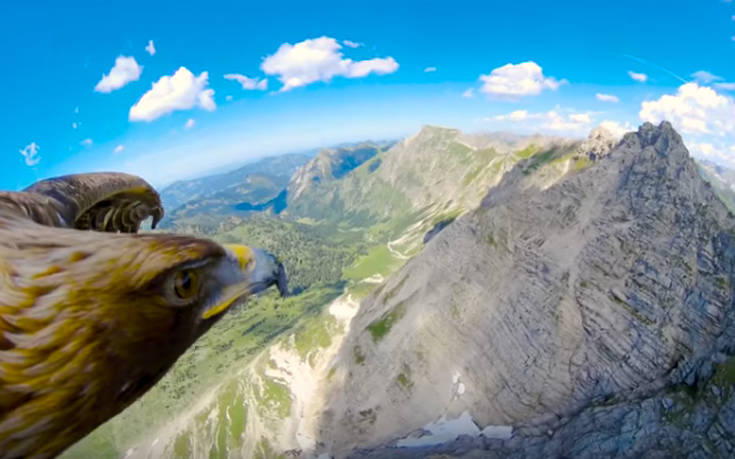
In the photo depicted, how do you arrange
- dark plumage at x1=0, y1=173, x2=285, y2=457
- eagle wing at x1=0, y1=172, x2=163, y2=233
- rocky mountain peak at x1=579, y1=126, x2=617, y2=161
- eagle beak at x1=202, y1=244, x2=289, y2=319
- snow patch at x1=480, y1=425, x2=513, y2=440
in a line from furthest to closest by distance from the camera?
1. rocky mountain peak at x1=579, y1=126, x2=617, y2=161
2. snow patch at x1=480, y1=425, x2=513, y2=440
3. eagle wing at x1=0, y1=172, x2=163, y2=233
4. eagle beak at x1=202, y1=244, x2=289, y2=319
5. dark plumage at x1=0, y1=173, x2=285, y2=457

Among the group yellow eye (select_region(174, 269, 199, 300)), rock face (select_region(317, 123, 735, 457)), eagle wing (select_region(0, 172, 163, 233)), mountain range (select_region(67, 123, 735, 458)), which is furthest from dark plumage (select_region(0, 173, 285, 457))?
rock face (select_region(317, 123, 735, 457))

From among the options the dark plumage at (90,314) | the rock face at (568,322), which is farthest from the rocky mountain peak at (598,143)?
the dark plumage at (90,314)

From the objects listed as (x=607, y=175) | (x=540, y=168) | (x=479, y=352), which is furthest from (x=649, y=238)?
(x=540, y=168)

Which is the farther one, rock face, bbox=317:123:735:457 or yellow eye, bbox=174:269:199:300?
rock face, bbox=317:123:735:457

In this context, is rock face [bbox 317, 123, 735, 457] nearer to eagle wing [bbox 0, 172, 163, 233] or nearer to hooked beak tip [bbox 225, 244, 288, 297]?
eagle wing [bbox 0, 172, 163, 233]

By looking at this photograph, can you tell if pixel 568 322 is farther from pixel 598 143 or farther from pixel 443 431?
pixel 598 143

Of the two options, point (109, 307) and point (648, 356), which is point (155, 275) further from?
point (648, 356)

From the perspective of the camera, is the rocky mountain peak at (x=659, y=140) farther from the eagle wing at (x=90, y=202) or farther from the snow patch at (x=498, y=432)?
the eagle wing at (x=90, y=202)

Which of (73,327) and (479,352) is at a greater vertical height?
(73,327)

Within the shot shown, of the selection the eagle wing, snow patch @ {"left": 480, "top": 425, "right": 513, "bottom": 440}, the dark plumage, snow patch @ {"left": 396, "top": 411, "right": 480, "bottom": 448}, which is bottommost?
snow patch @ {"left": 396, "top": 411, "right": 480, "bottom": 448}
